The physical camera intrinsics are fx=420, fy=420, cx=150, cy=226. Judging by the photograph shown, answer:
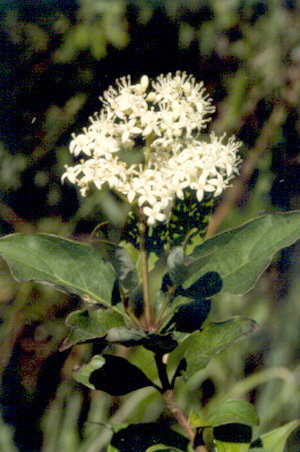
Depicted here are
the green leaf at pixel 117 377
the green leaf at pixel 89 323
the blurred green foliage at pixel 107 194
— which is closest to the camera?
the green leaf at pixel 89 323

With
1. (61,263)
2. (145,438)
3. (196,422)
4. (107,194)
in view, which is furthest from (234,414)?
(107,194)

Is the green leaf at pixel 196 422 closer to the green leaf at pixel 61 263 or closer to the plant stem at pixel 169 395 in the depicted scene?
the plant stem at pixel 169 395

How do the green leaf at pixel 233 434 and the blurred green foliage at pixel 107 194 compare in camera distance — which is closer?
the green leaf at pixel 233 434

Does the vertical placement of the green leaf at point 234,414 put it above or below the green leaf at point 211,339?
below

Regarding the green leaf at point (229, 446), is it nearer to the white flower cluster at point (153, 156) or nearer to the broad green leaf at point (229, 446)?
the broad green leaf at point (229, 446)

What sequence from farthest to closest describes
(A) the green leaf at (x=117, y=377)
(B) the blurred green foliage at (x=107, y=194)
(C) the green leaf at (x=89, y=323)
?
(B) the blurred green foliage at (x=107, y=194)
(A) the green leaf at (x=117, y=377)
(C) the green leaf at (x=89, y=323)

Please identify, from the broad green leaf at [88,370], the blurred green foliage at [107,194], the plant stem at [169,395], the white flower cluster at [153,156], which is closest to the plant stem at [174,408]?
the plant stem at [169,395]

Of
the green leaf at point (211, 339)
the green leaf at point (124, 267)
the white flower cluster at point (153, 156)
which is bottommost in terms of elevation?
the green leaf at point (211, 339)

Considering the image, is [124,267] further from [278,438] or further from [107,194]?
[107,194]

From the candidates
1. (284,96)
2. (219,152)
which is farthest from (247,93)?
(219,152)
